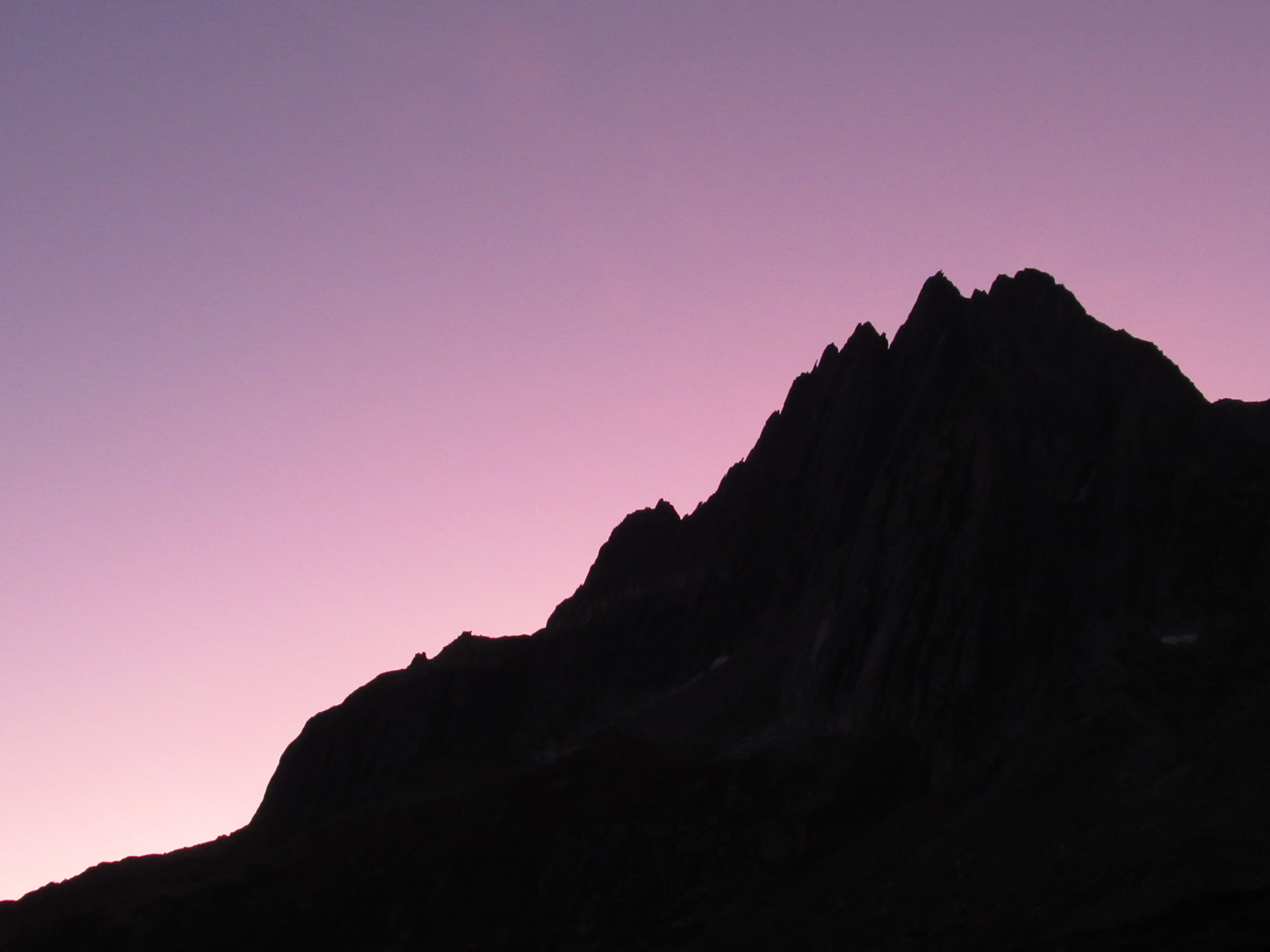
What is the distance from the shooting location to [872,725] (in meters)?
97.6

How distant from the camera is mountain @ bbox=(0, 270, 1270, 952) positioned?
2980 inches

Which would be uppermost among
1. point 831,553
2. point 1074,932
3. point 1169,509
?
point 831,553

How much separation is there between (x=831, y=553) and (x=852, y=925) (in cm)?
5109

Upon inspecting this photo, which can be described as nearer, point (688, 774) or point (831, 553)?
point (688, 774)

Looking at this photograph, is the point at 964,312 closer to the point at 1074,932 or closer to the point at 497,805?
the point at 497,805

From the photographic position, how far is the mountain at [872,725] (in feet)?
248

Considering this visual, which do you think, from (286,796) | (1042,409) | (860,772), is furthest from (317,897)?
(1042,409)

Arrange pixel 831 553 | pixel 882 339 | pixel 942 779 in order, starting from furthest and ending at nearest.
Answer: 1. pixel 882 339
2. pixel 831 553
3. pixel 942 779

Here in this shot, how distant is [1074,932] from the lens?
65.8m

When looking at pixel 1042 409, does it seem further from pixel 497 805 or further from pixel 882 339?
pixel 497 805

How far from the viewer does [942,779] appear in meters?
88.8

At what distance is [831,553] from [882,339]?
24145 millimetres

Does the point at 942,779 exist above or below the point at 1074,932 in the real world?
above

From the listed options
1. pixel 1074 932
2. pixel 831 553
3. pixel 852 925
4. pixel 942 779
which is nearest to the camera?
pixel 1074 932
